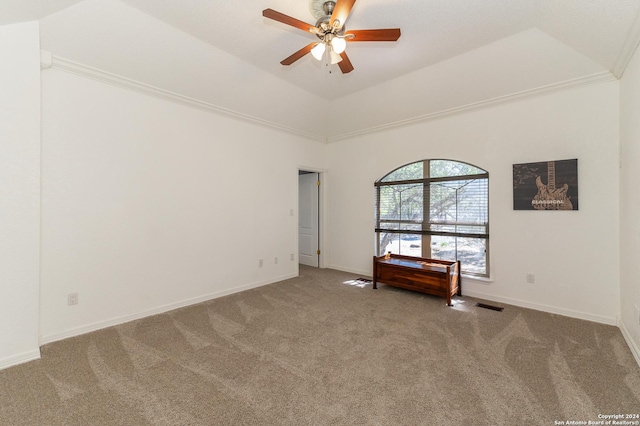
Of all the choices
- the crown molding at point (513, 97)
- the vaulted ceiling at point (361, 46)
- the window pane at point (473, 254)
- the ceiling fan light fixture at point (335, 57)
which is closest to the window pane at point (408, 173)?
the crown molding at point (513, 97)

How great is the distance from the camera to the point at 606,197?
306 centimetres

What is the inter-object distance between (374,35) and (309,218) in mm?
4224

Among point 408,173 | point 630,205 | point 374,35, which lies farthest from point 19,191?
point 630,205

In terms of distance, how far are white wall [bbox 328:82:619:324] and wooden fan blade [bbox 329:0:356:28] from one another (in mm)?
2819

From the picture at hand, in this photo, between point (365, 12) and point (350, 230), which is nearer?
point (365, 12)

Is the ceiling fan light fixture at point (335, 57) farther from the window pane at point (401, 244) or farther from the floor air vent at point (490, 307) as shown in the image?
the floor air vent at point (490, 307)

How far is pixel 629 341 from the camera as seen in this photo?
257cm

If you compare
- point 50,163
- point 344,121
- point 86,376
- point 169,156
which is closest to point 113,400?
point 86,376

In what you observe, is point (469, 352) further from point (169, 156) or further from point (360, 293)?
point (169, 156)

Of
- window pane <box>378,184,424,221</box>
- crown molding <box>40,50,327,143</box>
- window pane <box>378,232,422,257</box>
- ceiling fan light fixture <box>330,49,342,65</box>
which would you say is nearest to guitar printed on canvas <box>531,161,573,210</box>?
window pane <box>378,184,424,221</box>

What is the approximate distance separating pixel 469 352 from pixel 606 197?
8.08ft

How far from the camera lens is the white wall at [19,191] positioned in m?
2.28

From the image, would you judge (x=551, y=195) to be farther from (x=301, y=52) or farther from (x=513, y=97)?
(x=301, y=52)

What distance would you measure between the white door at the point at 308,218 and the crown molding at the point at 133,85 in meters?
1.71
